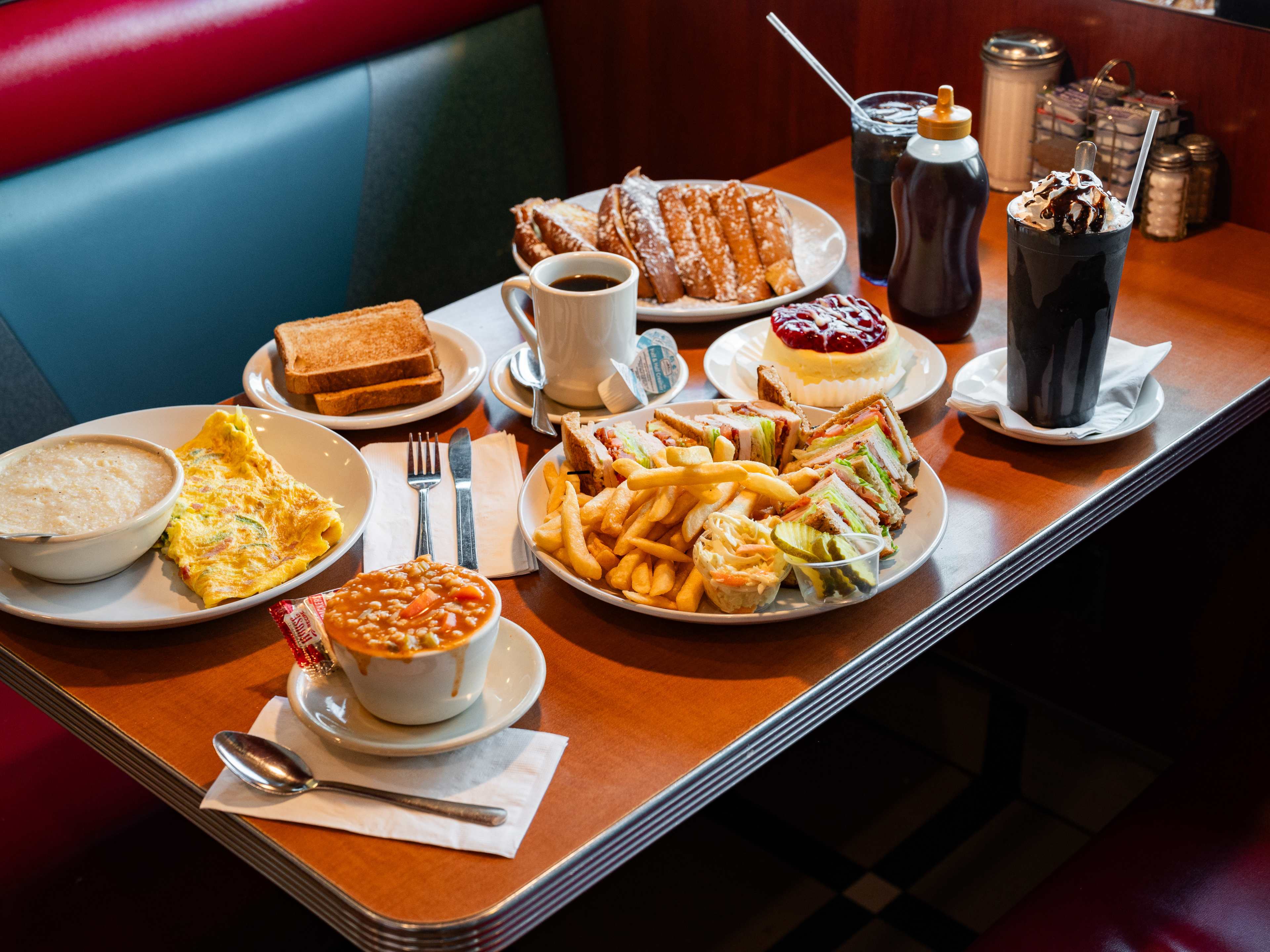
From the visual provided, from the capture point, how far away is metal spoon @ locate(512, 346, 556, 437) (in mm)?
1379

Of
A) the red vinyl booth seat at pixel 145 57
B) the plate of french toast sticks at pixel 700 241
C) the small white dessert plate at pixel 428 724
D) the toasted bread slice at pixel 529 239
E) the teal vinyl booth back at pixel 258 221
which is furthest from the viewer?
the teal vinyl booth back at pixel 258 221

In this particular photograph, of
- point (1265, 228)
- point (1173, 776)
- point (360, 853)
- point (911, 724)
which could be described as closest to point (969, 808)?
point (911, 724)

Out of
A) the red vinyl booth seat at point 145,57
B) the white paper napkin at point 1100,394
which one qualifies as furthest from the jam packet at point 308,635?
the red vinyl booth seat at point 145,57

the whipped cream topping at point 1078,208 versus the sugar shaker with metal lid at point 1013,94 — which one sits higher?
the whipped cream topping at point 1078,208

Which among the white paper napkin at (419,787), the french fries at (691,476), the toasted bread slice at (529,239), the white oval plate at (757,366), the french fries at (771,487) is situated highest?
the french fries at (691,476)

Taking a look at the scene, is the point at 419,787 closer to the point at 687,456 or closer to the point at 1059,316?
the point at 687,456

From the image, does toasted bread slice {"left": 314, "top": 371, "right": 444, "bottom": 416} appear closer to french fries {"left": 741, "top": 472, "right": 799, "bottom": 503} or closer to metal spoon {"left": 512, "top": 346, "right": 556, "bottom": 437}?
metal spoon {"left": 512, "top": 346, "right": 556, "bottom": 437}

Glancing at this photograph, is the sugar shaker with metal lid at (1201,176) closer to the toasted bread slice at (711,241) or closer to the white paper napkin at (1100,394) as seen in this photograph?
the white paper napkin at (1100,394)

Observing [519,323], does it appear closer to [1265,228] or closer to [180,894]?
[180,894]

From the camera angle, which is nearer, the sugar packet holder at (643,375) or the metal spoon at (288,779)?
the metal spoon at (288,779)

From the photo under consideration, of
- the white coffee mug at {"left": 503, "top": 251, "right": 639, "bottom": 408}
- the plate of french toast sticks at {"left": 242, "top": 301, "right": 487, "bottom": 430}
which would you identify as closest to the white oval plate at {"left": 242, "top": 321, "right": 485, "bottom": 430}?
the plate of french toast sticks at {"left": 242, "top": 301, "right": 487, "bottom": 430}

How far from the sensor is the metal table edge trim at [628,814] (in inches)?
31.8

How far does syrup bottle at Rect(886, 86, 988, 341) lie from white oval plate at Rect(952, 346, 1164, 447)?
0.31ft

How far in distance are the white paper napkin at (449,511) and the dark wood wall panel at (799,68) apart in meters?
1.08
